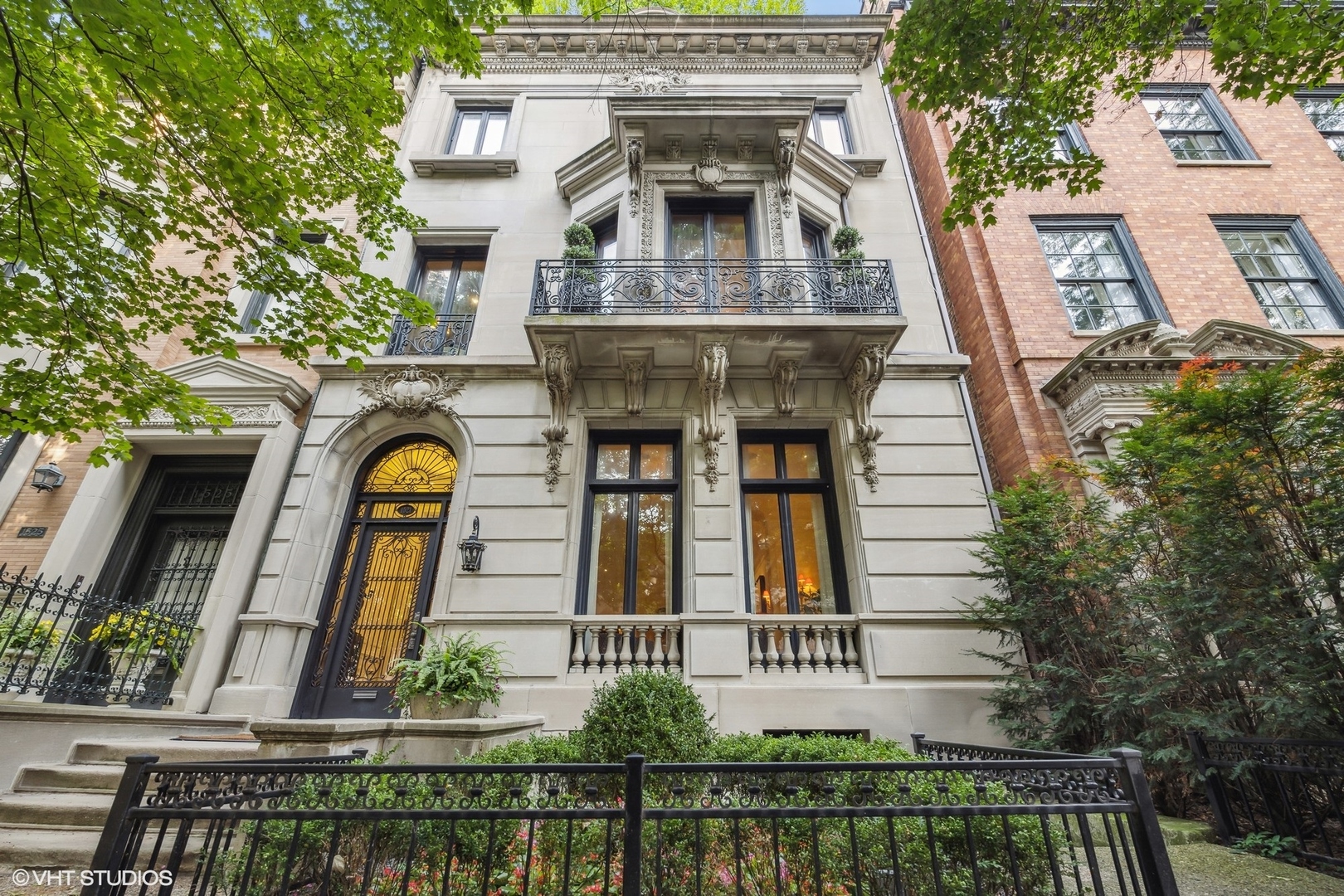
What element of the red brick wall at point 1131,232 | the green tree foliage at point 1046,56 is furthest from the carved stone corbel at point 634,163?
the red brick wall at point 1131,232

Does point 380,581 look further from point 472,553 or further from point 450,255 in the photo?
point 450,255

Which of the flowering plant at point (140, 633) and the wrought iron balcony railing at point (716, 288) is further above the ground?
the wrought iron balcony railing at point (716, 288)

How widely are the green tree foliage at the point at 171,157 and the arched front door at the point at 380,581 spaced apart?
2.76 meters

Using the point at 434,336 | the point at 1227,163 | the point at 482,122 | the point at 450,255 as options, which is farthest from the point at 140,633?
the point at 1227,163

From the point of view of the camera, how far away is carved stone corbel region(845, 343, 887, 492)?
27.9 feet

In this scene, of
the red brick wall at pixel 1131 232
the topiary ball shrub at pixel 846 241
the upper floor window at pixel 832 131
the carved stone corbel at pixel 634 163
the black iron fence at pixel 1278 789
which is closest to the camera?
the black iron fence at pixel 1278 789

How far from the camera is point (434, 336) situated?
10070mm

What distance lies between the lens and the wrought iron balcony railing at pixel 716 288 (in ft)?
28.3

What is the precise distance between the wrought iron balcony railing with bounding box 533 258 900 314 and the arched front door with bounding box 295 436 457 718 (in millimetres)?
3663

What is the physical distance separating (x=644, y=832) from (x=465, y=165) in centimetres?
1263

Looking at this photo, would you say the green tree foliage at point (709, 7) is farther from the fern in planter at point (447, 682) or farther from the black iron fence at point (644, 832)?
the black iron fence at point (644, 832)

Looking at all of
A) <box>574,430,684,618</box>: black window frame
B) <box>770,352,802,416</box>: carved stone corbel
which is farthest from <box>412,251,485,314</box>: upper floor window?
<box>770,352,802,416</box>: carved stone corbel

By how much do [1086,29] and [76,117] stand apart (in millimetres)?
11322

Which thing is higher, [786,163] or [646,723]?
[786,163]
